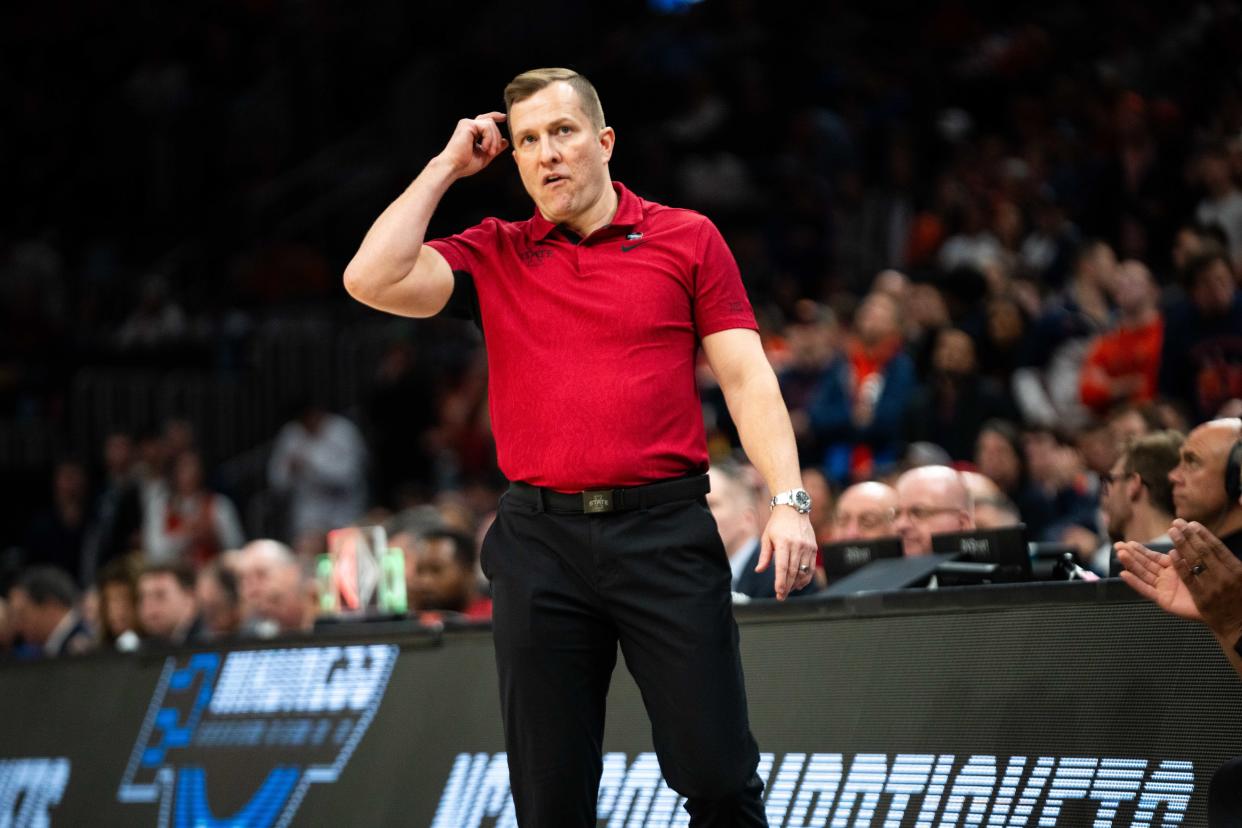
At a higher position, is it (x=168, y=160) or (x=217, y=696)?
(x=168, y=160)

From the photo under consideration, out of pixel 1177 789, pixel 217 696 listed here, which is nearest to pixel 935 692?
pixel 1177 789

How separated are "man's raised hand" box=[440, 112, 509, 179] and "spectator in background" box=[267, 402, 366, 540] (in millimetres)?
9602

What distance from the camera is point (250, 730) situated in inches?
253

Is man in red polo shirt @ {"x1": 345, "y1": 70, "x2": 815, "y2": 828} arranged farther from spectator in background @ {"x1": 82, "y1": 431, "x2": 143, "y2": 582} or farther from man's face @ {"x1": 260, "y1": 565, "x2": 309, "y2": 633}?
spectator in background @ {"x1": 82, "y1": 431, "x2": 143, "y2": 582}

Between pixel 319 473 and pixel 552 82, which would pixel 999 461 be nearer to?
pixel 552 82

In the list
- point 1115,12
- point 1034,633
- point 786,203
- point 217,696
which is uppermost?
point 1115,12

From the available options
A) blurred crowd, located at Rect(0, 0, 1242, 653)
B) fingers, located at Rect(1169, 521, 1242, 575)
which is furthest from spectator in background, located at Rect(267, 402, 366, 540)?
fingers, located at Rect(1169, 521, 1242, 575)

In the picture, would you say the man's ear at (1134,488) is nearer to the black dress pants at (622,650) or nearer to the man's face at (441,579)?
the black dress pants at (622,650)

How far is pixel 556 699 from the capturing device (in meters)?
3.90

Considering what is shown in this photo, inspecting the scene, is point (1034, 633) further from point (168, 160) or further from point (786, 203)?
point (168, 160)

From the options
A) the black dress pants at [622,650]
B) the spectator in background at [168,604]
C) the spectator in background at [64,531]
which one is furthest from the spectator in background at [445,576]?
the spectator in background at [64,531]

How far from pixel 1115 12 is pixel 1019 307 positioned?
156 inches

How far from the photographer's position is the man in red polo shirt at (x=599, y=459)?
385 cm

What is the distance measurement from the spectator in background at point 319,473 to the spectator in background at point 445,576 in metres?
5.38
